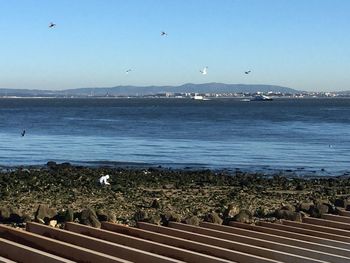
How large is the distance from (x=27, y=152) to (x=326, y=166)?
18.0 meters

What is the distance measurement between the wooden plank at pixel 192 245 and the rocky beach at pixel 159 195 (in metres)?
1.35

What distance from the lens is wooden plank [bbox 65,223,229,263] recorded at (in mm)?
6281

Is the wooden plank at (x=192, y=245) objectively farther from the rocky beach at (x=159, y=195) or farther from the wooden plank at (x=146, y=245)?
the rocky beach at (x=159, y=195)

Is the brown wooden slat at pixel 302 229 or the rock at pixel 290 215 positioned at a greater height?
the brown wooden slat at pixel 302 229

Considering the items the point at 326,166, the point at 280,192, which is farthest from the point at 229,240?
the point at 326,166

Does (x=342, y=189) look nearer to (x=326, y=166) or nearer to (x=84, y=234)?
(x=326, y=166)

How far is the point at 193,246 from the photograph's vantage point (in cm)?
692

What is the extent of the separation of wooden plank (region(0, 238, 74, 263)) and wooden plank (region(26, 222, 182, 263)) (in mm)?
552

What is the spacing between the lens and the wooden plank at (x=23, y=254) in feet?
20.0

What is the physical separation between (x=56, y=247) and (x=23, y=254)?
0.40 metres

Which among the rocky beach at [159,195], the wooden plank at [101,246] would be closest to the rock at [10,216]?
the rocky beach at [159,195]

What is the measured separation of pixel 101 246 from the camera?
682 cm

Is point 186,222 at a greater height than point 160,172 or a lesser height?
greater

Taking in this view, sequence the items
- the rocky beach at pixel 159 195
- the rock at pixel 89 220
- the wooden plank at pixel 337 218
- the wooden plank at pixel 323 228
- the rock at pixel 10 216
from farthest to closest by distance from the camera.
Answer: the rock at pixel 10 216 < the rocky beach at pixel 159 195 < the rock at pixel 89 220 < the wooden plank at pixel 337 218 < the wooden plank at pixel 323 228
